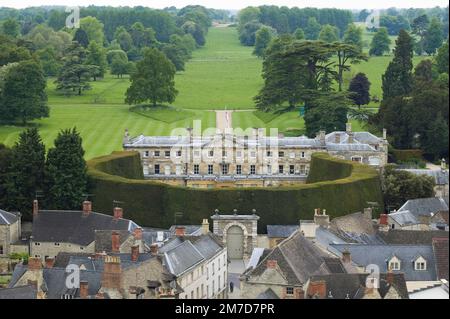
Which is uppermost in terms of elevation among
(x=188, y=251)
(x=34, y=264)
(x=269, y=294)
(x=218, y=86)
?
(x=34, y=264)

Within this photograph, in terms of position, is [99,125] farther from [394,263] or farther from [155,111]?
[394,263]

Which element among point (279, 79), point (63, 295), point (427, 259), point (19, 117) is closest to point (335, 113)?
point (279, 79)

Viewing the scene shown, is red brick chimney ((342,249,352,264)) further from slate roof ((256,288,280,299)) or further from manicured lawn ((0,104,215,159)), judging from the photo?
manicured lawn ((0,104,215,159))

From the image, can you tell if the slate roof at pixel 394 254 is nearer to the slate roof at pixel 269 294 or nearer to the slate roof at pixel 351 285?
the slate roof at pixel 351 285

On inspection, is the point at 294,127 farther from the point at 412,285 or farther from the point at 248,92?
the point at 412,285

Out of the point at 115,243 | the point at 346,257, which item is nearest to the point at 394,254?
the point at 346,257

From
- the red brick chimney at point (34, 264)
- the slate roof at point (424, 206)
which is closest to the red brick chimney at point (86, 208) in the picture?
the red brick chimney at point (34, 264)

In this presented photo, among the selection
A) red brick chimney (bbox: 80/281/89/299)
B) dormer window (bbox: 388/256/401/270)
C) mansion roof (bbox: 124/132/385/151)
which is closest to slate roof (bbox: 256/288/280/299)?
red brick chimney (bbox: 80/281/89/299)
